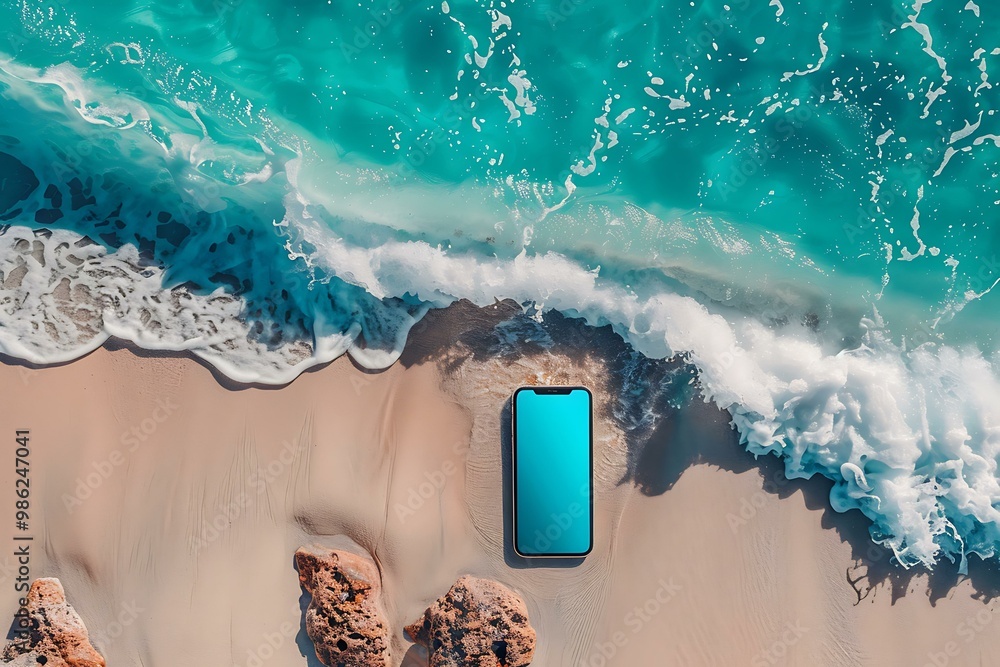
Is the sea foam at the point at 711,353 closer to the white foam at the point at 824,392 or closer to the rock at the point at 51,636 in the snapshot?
the white foam at the point at 824,392

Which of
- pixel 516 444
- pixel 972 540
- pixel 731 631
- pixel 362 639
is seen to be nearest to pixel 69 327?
pixel 362 639

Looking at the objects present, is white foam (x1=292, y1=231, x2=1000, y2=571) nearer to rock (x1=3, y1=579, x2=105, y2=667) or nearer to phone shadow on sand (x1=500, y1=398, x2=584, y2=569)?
phone shadow on sand (x1=500, y1=398, x2=584, y2=569)

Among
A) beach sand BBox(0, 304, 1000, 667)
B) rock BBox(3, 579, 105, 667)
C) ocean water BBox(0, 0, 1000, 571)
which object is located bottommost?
rock BBox(3, 579, 105, 667)

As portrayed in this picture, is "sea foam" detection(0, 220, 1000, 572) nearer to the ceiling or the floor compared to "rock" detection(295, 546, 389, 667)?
nearer to the ceiling

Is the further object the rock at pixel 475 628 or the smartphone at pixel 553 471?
the rock at pixel 475 628

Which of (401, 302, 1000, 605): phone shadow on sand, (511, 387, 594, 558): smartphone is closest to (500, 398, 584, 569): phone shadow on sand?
(401, 302, 1000, 605): phone shadow on sand

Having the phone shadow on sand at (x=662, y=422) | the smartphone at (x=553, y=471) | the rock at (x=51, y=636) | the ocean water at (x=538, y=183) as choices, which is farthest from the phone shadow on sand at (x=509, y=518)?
the rock at (x=51, y=636)

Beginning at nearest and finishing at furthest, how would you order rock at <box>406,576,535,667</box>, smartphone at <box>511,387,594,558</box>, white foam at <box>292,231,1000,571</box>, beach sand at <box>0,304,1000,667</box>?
smartphone at <box>511,387,594,558</box>, rock at <box>406,576,535,667</box>, beach sand at <box>0,304,1000,667</box>, white foam at <box>292,231,1000,571</box>

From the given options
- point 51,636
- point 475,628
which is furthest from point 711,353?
point 51,636
